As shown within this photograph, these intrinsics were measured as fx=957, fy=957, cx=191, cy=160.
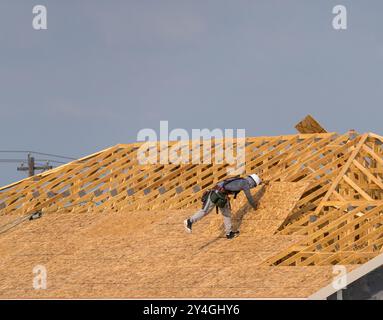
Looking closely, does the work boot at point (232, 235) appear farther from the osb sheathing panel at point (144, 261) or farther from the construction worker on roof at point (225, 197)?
the osb sheathing panel at point (144, 261)

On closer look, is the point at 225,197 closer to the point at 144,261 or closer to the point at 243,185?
the point at 243,185

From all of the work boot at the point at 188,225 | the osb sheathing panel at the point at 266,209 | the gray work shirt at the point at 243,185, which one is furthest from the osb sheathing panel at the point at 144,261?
the gray work shirt at the point at 243,185

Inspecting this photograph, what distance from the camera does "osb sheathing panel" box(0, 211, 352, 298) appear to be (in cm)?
1836

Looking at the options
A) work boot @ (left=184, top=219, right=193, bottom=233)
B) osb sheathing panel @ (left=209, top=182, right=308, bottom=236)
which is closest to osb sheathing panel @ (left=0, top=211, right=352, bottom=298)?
work boot @ (left=184, top=219, right=193, bottom=233)

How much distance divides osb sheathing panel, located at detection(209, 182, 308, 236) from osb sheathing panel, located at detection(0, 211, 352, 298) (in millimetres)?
372

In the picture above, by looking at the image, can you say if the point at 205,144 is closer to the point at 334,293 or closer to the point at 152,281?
the point at 152,281

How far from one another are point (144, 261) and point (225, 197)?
2269 millimetres

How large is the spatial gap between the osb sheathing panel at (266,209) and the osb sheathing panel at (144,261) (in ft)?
1.22

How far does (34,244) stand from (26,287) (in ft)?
11.2

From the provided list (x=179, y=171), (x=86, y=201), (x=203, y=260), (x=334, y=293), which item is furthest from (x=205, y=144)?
(x=334, y=293)

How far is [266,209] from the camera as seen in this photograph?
868 inches

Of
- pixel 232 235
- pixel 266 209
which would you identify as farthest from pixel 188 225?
pixel 266 209

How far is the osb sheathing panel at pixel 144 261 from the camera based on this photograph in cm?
1836

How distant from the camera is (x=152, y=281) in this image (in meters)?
19.5
